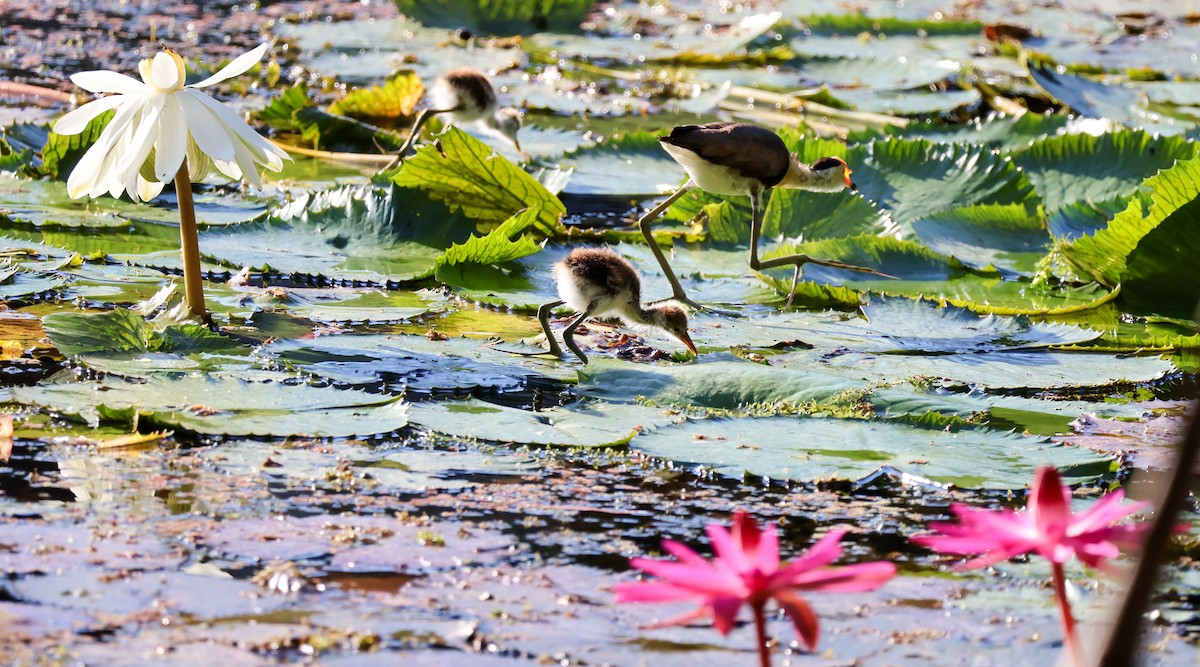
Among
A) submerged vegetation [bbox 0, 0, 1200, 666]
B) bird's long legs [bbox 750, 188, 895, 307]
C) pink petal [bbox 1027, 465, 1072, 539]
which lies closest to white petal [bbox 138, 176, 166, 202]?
submerged vegetation [bbox 0, 0, 1200, 666]

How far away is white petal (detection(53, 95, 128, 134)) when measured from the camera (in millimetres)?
2979

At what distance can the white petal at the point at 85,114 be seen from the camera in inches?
117

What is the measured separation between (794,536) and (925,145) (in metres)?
2.75

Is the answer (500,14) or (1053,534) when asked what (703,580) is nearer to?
(1053,534)

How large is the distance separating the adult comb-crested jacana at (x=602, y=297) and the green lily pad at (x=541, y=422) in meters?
0.44

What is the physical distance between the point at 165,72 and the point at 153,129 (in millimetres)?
129

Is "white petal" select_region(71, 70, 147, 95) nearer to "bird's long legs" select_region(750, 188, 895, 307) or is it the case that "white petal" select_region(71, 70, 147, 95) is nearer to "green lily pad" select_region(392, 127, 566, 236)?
"green lily pad" select_region(392, 127, 566, 236)

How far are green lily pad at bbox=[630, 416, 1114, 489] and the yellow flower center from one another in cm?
132

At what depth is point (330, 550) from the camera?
2076mm

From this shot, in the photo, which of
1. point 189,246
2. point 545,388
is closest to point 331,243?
point 189,246

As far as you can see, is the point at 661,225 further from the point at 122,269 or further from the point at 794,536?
the point at 794,536

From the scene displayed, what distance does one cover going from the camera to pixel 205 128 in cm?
293

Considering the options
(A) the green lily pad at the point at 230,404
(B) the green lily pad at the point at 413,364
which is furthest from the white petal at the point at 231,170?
(A) the green lily pad at the point at 230,404

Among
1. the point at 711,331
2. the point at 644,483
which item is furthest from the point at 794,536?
the point at 711,331
